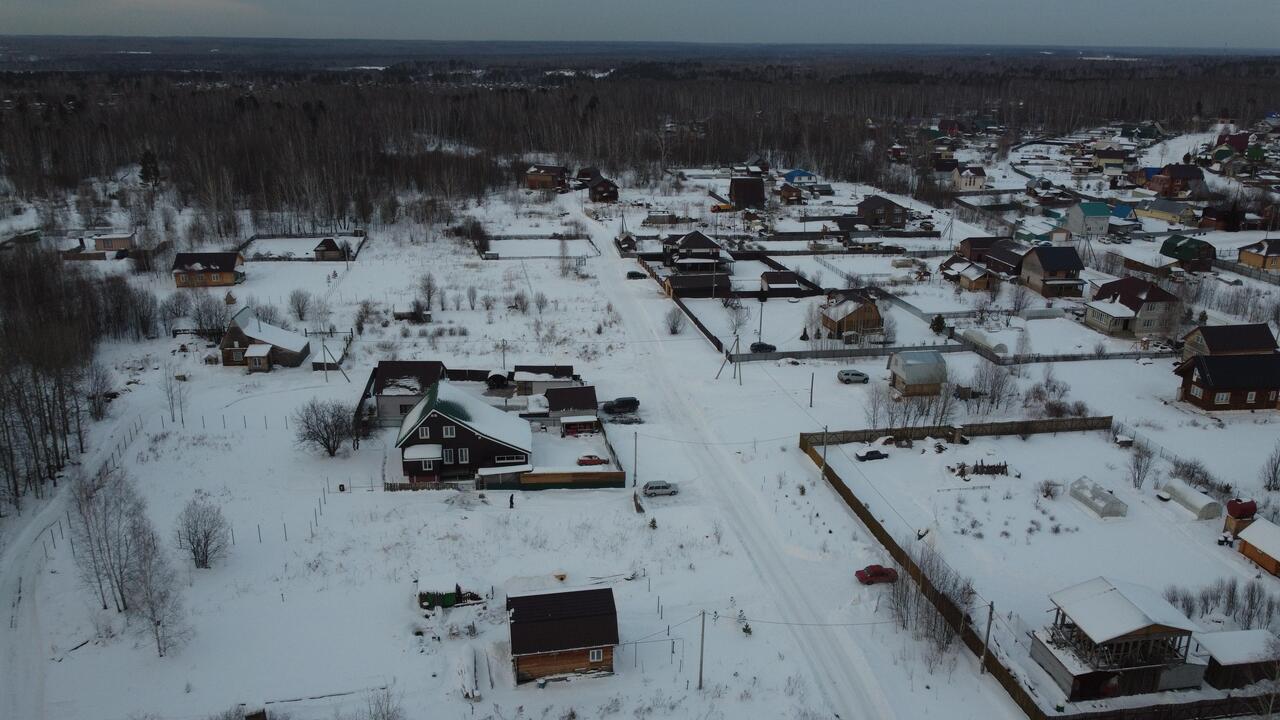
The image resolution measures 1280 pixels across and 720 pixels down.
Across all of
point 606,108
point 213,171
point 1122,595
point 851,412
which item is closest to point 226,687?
point 1122,595

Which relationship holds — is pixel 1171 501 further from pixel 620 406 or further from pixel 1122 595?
pixel 620 406

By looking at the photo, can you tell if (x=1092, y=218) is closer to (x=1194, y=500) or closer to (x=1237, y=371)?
(x=1237, y=371)

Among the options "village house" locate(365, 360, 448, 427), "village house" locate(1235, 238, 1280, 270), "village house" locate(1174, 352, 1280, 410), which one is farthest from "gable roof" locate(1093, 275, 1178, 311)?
"village house" locate(365, 360, 448, 427)

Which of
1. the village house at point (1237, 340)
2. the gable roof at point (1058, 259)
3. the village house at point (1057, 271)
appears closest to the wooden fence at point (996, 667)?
the village house at point (1237, 340)

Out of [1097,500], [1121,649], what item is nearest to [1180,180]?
[1097,500]

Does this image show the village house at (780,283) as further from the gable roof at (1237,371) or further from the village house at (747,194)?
the village house at (747,194)

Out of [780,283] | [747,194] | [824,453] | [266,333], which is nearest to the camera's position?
[824,453]

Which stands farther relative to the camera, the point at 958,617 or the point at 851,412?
the point at 851,412

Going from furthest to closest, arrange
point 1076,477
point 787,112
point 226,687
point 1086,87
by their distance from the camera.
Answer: point 1086,87
point 787,112
point 1076,477
point 226,687
